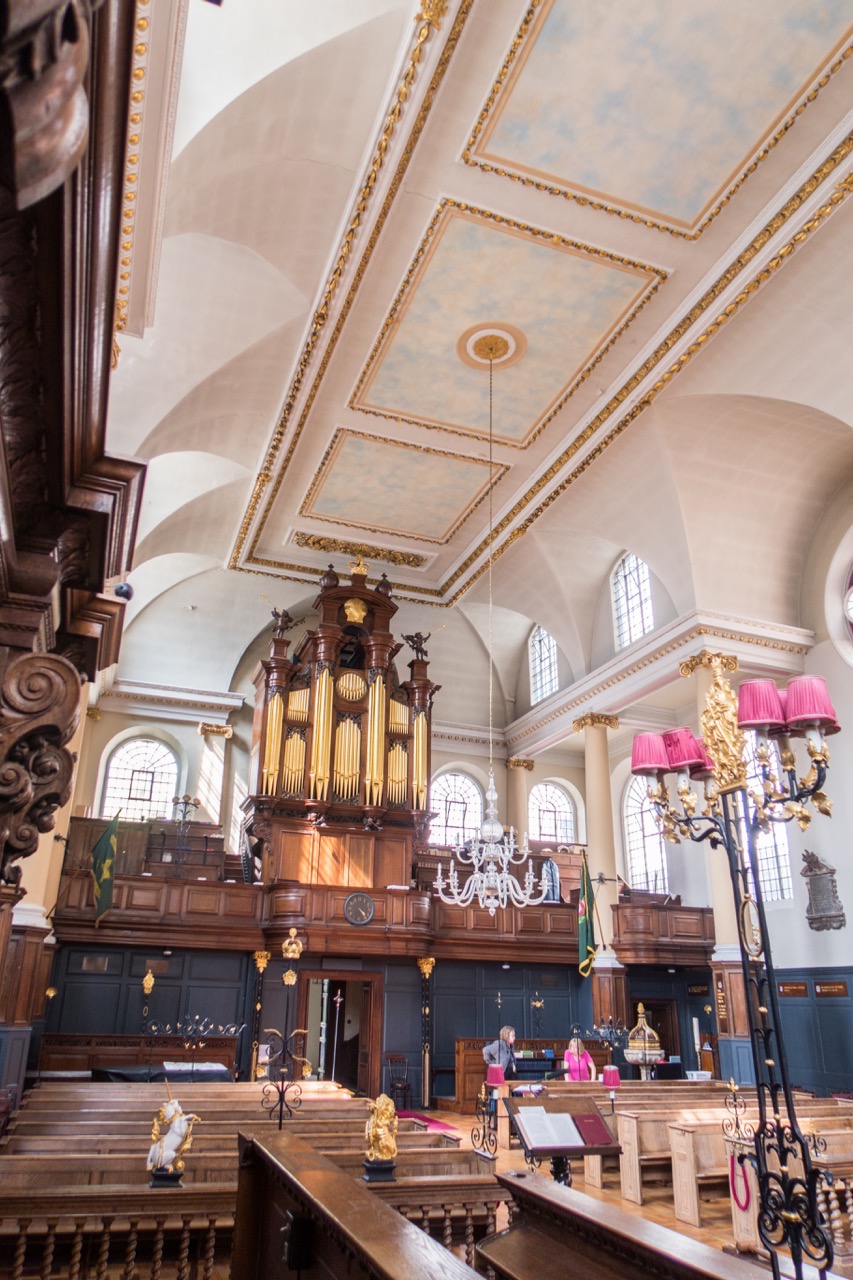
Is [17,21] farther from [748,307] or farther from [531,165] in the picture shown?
[748,307]

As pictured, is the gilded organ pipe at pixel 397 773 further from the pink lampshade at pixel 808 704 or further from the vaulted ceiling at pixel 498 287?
the pink lampshade at pixel 808 704

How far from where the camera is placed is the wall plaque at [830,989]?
12.7 metres

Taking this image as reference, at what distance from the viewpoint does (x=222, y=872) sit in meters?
15.3

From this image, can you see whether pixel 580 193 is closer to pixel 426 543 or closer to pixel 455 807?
pixel 426 543

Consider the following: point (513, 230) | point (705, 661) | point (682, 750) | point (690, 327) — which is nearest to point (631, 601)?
point (705, 661)

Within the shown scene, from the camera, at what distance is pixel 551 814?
21.2 metres

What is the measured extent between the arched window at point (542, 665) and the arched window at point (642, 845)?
2946 mm

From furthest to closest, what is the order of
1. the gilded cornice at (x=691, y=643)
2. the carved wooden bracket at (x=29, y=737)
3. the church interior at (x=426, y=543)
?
the gilded cornice at (x=691, y=643)
the church interior at (x=426, y=543)
the carved wooden bracket at (x=29, y=737)

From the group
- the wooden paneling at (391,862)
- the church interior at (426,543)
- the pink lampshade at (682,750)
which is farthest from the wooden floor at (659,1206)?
the wooden paneling at (391,862)

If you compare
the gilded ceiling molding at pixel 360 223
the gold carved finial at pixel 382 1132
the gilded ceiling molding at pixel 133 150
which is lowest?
the gold carved finial at pixel 382 1132

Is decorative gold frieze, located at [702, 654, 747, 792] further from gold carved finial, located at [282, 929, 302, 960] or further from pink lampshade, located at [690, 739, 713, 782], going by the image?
gold carved finial, located at [282, 929, 302, 960]

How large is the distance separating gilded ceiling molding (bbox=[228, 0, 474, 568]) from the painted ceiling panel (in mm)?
638

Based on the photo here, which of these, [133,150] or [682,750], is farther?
[133,150]

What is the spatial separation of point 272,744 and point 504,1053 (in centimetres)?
624
